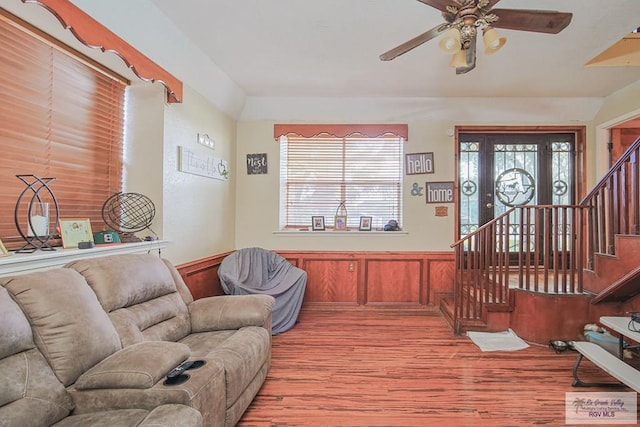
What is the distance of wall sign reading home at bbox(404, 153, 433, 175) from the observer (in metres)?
4.54

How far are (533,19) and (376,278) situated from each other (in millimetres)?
3307

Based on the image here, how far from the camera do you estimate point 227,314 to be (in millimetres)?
2482

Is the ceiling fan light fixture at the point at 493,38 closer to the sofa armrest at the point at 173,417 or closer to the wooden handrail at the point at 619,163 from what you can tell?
the wooden handrail at the point at 619,163

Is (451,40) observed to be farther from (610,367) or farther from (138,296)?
(138,296)

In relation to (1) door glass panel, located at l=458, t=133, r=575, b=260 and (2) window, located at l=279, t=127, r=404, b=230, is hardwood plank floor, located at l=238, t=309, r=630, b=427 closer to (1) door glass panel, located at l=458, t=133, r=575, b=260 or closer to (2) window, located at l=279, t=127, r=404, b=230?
(2) window, located at l=279, t=127, r=404, b=230

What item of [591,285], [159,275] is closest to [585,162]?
[591,285]

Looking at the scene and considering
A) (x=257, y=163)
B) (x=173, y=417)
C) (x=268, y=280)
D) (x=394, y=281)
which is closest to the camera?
(x=173, y=417)

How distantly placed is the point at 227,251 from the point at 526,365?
11.4ft

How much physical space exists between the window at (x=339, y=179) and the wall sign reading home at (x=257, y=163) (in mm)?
263

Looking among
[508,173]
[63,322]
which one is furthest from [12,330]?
[508,173]

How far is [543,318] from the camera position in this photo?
326 cm

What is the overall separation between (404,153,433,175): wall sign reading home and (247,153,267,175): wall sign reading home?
1989 millimetres

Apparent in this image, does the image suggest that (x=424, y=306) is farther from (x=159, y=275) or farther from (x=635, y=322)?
(x=159, y=275)

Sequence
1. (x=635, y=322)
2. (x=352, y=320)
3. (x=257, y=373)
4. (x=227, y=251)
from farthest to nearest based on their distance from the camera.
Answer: (x=227, y=251) < (x=352, y=320) < (x=635, y=322) < (x=257, y=373)
